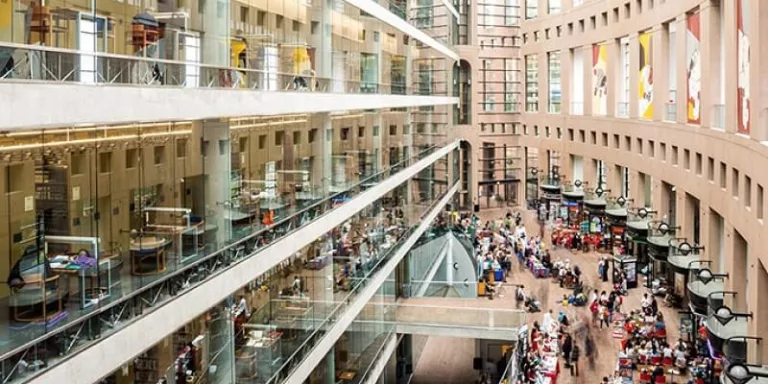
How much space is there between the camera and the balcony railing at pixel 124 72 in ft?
25.8

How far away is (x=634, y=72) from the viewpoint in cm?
4234

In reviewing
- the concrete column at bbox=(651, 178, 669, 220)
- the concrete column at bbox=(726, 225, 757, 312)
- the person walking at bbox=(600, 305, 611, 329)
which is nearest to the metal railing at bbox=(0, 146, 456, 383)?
the concrete column at bbox=(726, 225, 757, 312)

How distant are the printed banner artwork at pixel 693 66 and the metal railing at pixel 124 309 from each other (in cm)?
1948

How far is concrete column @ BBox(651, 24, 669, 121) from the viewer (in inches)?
1478

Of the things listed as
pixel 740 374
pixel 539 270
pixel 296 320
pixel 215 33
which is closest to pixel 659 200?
pixel 539 270

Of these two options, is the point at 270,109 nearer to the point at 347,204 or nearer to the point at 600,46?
the point at 347,204

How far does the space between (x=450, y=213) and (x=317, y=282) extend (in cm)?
2895

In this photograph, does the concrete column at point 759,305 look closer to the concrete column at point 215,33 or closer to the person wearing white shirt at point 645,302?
the person wearing white shirt at point 645,302

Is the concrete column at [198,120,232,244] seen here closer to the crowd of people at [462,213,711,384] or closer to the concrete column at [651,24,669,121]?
the crowd of people at [462,213,711,384]

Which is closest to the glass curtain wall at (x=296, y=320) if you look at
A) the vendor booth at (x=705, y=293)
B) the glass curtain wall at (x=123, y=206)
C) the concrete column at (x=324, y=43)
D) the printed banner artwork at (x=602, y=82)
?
the glass curtain wall at (x=123, y=206)

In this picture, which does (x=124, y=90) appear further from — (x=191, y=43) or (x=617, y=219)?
(x=617, y=219)

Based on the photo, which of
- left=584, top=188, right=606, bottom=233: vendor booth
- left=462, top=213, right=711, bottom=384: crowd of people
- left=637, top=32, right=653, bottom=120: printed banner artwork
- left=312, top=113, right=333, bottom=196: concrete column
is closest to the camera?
left=312, top=113, right=333, bottom=196: concrete column

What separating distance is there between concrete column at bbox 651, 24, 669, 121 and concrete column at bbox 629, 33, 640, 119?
11.0 ft

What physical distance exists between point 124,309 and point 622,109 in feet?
128
